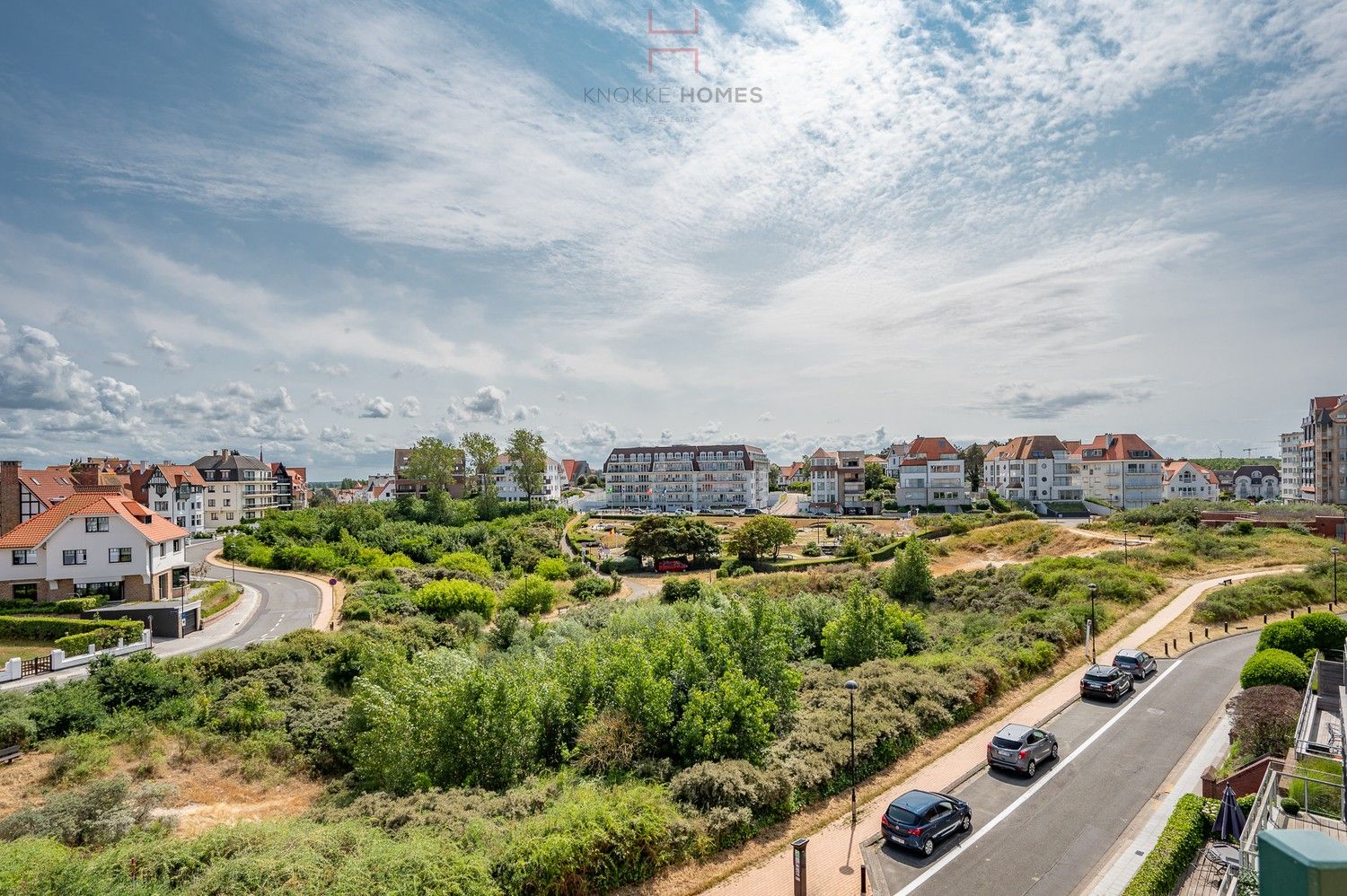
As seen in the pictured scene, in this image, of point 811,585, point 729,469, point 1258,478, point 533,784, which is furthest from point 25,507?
point 1258,478

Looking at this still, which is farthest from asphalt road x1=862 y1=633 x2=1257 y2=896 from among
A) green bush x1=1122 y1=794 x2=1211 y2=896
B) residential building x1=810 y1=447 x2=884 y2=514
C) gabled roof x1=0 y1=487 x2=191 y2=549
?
residential building x1=810 y1=447 x2=884 y2=514

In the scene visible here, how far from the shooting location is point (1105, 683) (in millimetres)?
23016

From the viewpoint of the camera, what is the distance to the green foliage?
46.6 meters

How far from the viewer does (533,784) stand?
1652 cm

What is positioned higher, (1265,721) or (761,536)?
(1265,721)

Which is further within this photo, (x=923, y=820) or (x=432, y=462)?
(x=432, y=462)

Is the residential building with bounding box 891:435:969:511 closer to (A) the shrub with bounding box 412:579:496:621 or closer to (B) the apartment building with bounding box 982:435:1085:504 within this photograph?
(B) the apartment building with bounding box 982:435:1085:504

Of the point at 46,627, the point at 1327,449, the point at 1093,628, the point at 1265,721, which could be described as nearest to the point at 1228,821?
the point at 1265,721

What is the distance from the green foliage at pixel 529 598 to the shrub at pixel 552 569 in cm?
919

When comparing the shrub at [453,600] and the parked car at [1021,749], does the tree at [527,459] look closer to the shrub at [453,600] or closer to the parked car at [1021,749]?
the shrub at [453,600]

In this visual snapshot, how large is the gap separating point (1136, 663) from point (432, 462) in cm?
7897

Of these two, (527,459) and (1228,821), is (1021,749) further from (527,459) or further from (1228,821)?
(527,459)

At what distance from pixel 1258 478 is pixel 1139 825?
416 ft

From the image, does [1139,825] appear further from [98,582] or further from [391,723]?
[98,582]
